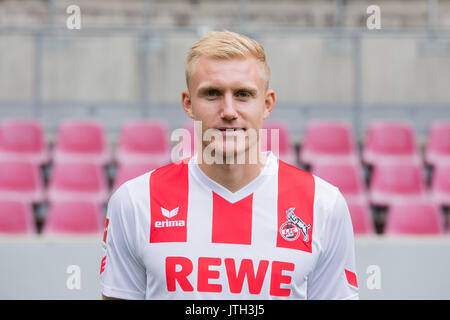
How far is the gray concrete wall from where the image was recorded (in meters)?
2.42

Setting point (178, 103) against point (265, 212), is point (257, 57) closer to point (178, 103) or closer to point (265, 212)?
point (265, 212)

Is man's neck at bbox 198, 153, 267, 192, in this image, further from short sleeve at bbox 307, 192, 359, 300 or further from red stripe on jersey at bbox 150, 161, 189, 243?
short sleeve at bbox 307, 192, 359, 300

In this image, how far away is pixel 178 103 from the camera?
5.58 metres

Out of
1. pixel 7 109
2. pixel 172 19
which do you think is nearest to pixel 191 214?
pixel 7 109

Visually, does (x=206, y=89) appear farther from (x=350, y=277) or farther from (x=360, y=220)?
(x=360, y=220)

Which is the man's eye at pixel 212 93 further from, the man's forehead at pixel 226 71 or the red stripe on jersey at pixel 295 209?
the red stripe on jersey at pixel 295 209

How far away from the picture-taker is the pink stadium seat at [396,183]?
166 inches

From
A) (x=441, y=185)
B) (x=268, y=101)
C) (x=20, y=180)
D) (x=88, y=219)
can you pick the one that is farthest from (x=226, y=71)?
(x=441, y=185)

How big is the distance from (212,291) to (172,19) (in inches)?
229

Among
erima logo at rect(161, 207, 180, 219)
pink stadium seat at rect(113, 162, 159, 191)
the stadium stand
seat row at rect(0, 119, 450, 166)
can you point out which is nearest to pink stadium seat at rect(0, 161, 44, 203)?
seat row at rect(0, 119, 450, 166)

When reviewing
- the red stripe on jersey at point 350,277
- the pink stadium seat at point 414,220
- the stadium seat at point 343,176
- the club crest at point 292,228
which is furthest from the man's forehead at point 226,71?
the stadium seat at point 343,176

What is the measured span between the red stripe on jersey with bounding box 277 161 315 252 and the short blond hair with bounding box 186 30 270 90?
26 cm

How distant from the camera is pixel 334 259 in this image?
1241 millimetres

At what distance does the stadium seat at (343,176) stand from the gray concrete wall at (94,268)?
1.52 metres
